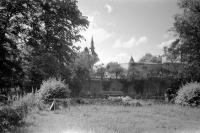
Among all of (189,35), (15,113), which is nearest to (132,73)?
(189,35)

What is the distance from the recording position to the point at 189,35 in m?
36.4

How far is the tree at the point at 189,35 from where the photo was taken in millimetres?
35719

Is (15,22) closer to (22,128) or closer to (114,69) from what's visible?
(22,128)

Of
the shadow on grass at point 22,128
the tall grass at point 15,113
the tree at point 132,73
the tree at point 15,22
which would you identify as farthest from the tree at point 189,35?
the shadow on grass at point 22,128

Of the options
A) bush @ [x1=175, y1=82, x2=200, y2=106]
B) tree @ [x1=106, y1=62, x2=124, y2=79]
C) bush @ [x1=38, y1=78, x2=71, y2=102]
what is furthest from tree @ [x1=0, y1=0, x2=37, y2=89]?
tree @ [x1=106, y1=62, x2=124, y2=79]

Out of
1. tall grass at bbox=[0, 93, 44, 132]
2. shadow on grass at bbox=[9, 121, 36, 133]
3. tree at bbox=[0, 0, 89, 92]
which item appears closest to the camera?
shadow on grass at bbox=[9, 121, 36, 133]

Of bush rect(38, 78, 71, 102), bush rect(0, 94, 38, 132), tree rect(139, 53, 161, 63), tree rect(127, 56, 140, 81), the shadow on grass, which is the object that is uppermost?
tree rect(139, 53, 161, 63)

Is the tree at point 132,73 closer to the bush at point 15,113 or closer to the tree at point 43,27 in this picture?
the tree at point 43,27

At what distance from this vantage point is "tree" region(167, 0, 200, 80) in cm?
3572

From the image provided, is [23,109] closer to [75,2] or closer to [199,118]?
[199,118]

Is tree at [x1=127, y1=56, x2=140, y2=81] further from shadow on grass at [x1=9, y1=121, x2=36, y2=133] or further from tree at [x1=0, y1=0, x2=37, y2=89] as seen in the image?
shadow on grass at [x1=9, y1=121, x2=36, y2=133]

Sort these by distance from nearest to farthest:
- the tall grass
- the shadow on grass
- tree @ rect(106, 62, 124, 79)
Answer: the shadow on grass, the tall grass, tree @ rect(106, 62, 124, 79)

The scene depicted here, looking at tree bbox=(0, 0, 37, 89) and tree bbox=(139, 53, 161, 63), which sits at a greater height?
tree bbox=(139, 53, 161, 63)

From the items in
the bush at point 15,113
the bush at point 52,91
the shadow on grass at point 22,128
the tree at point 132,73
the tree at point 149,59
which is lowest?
the shadow on grass at point 22,128
